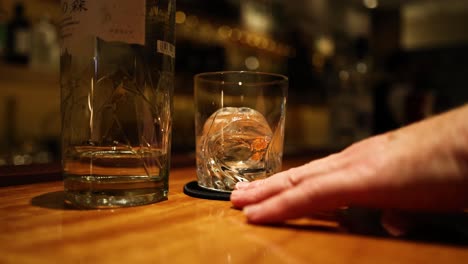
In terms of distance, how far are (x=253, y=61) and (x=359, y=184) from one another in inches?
122

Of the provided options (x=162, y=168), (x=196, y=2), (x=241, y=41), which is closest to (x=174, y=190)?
(x=162, y=168)

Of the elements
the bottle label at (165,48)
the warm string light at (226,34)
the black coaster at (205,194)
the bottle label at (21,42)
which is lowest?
the black coaster at (205,194)

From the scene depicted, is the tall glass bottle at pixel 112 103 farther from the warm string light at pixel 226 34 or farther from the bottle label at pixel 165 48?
the warm string light at pixel 226 34

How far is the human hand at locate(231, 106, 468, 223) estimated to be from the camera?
1.00 ft

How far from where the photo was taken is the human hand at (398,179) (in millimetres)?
306

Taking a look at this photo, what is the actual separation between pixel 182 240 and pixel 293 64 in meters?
3.54

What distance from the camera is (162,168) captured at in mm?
506

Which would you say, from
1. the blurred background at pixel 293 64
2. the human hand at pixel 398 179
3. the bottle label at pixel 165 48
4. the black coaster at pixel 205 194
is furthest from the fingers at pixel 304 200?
the blurred background at pixel 293 64

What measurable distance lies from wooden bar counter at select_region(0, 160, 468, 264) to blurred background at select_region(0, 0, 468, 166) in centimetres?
93

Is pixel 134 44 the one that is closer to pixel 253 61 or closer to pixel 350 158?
pixel 350 158

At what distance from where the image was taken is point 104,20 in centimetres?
46

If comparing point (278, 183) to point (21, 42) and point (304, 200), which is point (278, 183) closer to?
point (304, 200)

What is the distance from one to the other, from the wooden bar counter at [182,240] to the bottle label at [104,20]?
199 mm

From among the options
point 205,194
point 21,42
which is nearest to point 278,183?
point 205,194
